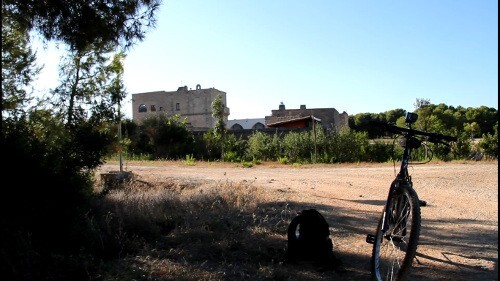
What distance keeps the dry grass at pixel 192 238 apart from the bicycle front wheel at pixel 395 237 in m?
0.52

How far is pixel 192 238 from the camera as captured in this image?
17.6 ft

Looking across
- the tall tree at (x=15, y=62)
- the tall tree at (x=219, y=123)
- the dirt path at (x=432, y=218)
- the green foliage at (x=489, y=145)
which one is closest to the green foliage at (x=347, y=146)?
the green foliage at (x=489, y=145)

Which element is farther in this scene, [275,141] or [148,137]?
[148,137]

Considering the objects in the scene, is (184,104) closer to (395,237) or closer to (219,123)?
(219,123)

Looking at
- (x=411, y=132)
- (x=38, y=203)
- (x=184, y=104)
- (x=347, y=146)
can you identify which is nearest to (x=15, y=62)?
(x=38, y=203)

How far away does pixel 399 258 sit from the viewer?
4188mm

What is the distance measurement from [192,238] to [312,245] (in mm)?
1432

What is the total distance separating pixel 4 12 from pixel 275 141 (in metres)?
21.4

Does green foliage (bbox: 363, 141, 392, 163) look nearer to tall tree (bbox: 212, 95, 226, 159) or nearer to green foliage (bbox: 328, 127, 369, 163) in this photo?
green foliage (bbox: 328, 127, 369, 163)

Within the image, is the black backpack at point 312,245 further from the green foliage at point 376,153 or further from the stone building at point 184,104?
the stone building at point 184,104

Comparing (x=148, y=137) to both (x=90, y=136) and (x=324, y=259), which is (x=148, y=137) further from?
(x=324, y=259)

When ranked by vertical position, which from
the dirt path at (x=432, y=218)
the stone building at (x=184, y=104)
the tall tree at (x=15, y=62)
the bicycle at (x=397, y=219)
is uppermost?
the stone building at (x=184, y=104)

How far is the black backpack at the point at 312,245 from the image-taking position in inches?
184

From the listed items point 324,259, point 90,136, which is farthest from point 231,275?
point 90,136
